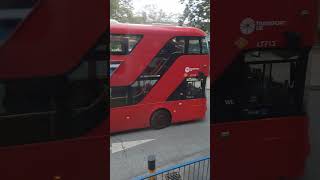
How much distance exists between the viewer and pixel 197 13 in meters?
2.59

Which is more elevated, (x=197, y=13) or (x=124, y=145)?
(x=197, y=13)

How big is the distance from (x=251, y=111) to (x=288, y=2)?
85 centimetres

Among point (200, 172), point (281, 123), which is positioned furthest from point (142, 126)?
point (281, 123)

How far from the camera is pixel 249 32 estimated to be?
2695mm
